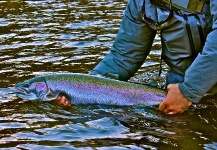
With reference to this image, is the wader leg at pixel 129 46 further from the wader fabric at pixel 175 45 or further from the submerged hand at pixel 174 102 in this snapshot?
the submerged hand at pixel 174 102

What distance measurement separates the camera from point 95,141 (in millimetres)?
4066

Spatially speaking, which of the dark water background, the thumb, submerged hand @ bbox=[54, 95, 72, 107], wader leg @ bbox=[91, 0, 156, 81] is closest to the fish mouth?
the dark water background

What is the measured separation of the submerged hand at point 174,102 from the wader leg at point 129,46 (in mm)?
773

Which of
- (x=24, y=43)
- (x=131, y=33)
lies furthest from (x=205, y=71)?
(x=24, y=43)

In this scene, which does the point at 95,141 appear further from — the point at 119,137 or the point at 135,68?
the point at 135,68

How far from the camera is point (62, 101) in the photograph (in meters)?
4.86

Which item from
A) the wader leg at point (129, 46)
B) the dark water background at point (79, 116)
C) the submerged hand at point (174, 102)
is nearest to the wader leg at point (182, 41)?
the wader leg at point (129, 46)

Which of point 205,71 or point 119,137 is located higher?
point 205,71

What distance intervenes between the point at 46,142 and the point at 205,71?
4.56ft

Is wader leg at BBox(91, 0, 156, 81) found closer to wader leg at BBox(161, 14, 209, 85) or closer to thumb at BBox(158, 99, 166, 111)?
wader leg at BBox(161, 14, 209, 85)

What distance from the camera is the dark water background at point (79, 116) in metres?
4.06

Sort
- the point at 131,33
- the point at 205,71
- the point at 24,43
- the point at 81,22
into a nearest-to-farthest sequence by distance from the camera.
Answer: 1. the point at 205,71
2. the point at 131,33
3. the point at 24,43
4. the point at 81,22

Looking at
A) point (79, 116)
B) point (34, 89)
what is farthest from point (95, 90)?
point (34, 89)

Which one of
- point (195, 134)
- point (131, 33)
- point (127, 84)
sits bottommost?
point (195, 134)
